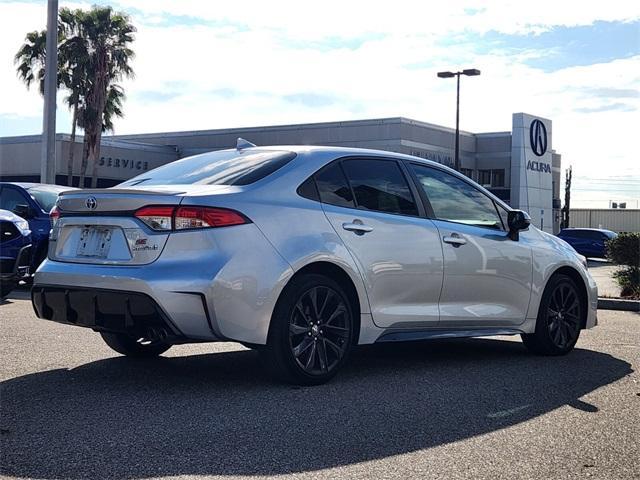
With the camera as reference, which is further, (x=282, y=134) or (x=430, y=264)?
(x=282, y=134)

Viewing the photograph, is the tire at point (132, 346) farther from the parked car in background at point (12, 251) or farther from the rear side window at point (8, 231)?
the rear side window at point (8, 231)

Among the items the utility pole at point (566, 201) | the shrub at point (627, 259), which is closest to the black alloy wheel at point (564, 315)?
the shrub at point (627, 259)

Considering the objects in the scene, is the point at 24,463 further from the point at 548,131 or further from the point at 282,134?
the point at 282,134

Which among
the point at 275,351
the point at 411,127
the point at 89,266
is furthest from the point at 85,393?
the point at 411,127

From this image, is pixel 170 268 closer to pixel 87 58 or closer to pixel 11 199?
pixel 11 199

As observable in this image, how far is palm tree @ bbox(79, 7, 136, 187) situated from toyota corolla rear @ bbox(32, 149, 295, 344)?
3391 centimetres

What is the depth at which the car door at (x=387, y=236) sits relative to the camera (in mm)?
5836

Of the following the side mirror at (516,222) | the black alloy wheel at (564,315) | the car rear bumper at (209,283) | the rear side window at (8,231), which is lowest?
the black alloy wheel at (564,315)

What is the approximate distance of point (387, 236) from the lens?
6.02 m

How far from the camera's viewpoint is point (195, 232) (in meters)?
→ 5.11

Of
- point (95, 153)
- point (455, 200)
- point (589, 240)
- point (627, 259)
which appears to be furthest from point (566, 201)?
point (455, 200)

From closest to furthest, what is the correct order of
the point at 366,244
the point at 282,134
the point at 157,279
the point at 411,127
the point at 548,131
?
the point at 157,279 → the point at 366,244 → the point at 548,131 → the point at 411,127 → the point at 282,134

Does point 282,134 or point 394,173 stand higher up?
point 282,134

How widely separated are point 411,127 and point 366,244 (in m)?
37.0
